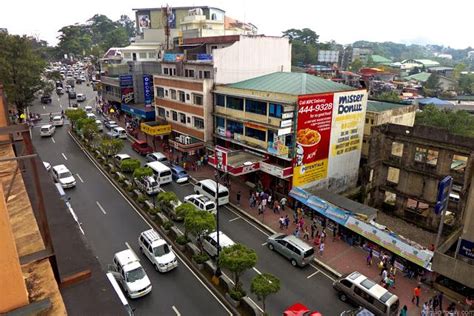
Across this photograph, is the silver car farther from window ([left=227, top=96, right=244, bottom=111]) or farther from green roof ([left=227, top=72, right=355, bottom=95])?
window ([left=227, top=96, right=244, bottom=111])

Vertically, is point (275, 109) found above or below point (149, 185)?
above

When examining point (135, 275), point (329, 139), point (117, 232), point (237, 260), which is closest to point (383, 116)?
point (329, 139)

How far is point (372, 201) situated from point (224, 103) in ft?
63.6

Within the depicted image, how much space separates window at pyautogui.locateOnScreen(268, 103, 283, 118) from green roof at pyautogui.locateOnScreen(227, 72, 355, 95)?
1602 mm

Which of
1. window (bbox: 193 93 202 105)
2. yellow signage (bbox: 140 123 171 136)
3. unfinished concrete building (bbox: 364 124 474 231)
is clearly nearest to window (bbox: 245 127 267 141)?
window (bbox: 193 93 202 105)

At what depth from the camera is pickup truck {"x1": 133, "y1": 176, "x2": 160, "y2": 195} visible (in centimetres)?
3325

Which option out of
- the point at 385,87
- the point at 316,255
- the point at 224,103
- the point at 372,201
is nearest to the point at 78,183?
the point at 224,103

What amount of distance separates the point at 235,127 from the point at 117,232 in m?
17.4

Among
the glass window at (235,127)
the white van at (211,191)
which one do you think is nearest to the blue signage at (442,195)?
the white van at (211,191)

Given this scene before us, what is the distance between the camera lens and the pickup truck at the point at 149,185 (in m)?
33.2

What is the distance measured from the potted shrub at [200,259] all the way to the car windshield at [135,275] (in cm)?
364

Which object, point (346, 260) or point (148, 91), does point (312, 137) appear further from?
point (148, 91)

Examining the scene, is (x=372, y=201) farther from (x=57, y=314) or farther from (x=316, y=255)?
(x=57, y=314)

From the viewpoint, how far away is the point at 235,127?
3825cm
